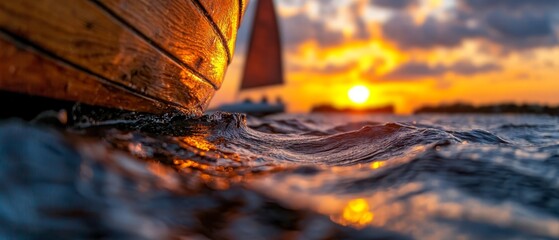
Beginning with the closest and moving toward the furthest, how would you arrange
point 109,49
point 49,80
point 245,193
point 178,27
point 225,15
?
point 245,193, point 49,80, point 109,49, point 178,27, point 225,15

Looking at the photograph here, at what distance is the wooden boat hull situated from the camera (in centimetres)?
210

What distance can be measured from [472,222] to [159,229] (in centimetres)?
113

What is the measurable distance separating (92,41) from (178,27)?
0.86 meters

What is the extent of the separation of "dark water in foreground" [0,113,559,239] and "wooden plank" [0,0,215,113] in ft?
1.22

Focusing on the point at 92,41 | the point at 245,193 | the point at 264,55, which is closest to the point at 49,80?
the point at 92,41

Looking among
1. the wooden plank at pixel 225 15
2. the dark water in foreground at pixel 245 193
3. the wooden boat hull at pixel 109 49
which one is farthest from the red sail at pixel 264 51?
the dark water in foreground at pixel 245 193

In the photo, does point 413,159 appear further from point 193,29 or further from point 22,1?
point 22,1

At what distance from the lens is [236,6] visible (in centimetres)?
473

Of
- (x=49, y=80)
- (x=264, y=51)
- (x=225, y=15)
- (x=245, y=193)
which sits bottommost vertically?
(x=245, y=193)

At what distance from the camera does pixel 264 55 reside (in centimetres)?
2925

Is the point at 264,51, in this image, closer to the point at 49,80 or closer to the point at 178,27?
the point at 178,27

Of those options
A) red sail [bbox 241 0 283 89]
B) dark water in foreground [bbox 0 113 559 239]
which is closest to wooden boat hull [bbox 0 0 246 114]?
dark water in foreground [bbox 0 113 559 239]

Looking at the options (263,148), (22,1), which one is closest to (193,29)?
(263,148)

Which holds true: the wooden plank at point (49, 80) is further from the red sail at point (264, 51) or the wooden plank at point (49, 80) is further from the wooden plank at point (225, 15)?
the red sail at point (264, 51)
